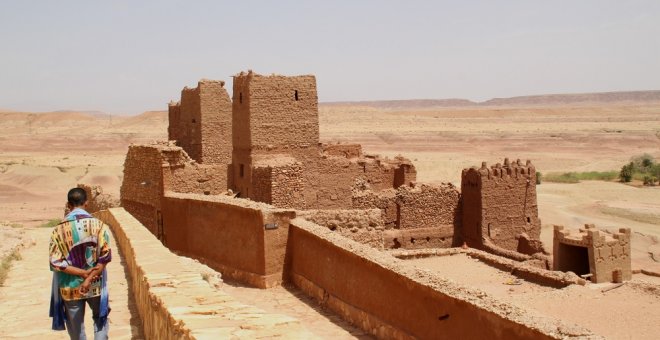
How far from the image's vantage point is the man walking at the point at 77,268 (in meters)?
5.71

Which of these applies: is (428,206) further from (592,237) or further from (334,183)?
(592,237)

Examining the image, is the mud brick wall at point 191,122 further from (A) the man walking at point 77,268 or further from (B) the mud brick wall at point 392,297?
(A) the man walking at point 77,268

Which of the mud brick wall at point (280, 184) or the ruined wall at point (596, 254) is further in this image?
the ruined wall at point (596, 254)

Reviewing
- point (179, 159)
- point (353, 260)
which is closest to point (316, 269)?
point (353, 260)

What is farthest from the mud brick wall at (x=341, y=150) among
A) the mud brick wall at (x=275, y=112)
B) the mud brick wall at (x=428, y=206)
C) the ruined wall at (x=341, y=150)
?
the mud brick wall at (x=428, y=206)

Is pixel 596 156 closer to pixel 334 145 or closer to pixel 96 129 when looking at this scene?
pixel 334 145

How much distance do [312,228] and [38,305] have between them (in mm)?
5296

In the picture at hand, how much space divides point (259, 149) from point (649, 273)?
11424 mm

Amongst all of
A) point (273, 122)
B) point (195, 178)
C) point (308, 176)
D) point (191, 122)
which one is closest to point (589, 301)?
point (308, 176)

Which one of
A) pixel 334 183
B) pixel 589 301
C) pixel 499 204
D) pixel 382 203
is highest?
pixel 334 183

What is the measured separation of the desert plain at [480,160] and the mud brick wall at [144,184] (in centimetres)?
279

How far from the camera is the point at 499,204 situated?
72.9ft

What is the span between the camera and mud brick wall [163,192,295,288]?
512 inches

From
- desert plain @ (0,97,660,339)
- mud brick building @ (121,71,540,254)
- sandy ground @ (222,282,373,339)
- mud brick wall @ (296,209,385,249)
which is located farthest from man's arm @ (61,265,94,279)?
mud brick building @ (121,71,540,254)
